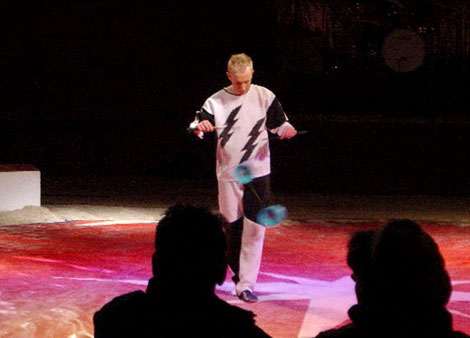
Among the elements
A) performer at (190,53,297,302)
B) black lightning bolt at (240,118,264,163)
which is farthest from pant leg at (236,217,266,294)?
black lightning bolt at (240,118,264,163)

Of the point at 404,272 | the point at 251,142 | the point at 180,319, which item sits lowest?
the point at 180,319

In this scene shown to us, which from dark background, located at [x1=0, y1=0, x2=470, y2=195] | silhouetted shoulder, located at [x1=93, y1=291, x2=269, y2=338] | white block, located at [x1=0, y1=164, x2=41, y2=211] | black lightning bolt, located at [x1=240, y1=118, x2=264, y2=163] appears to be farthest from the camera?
dark background, located at [x1=0, y1=0, x2=470, y2=195]

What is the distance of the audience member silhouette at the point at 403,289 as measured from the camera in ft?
8.48

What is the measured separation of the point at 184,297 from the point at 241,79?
3.75 m

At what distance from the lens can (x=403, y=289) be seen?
8.54ft

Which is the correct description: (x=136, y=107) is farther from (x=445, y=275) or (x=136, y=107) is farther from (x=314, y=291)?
(x=445, y=275)

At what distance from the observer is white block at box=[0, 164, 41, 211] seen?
11.1 m

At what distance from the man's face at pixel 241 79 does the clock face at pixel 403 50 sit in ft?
27.8

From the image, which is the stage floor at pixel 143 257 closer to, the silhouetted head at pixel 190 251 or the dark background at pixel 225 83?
the dark background at pixel 225 83

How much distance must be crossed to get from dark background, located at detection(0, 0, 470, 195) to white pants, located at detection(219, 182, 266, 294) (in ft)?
28.1

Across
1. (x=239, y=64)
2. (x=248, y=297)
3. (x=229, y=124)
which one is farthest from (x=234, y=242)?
(x=239, y=64)

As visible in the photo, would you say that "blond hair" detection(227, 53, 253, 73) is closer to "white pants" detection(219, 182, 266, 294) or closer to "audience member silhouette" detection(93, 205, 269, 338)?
"white pants" detection(219, 182, 266, 294)

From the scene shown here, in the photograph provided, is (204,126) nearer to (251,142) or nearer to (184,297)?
(251,142)

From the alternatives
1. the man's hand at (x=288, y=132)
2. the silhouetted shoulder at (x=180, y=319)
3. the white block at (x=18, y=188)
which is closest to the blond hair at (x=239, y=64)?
the man's hand at (x=288, y=132)
